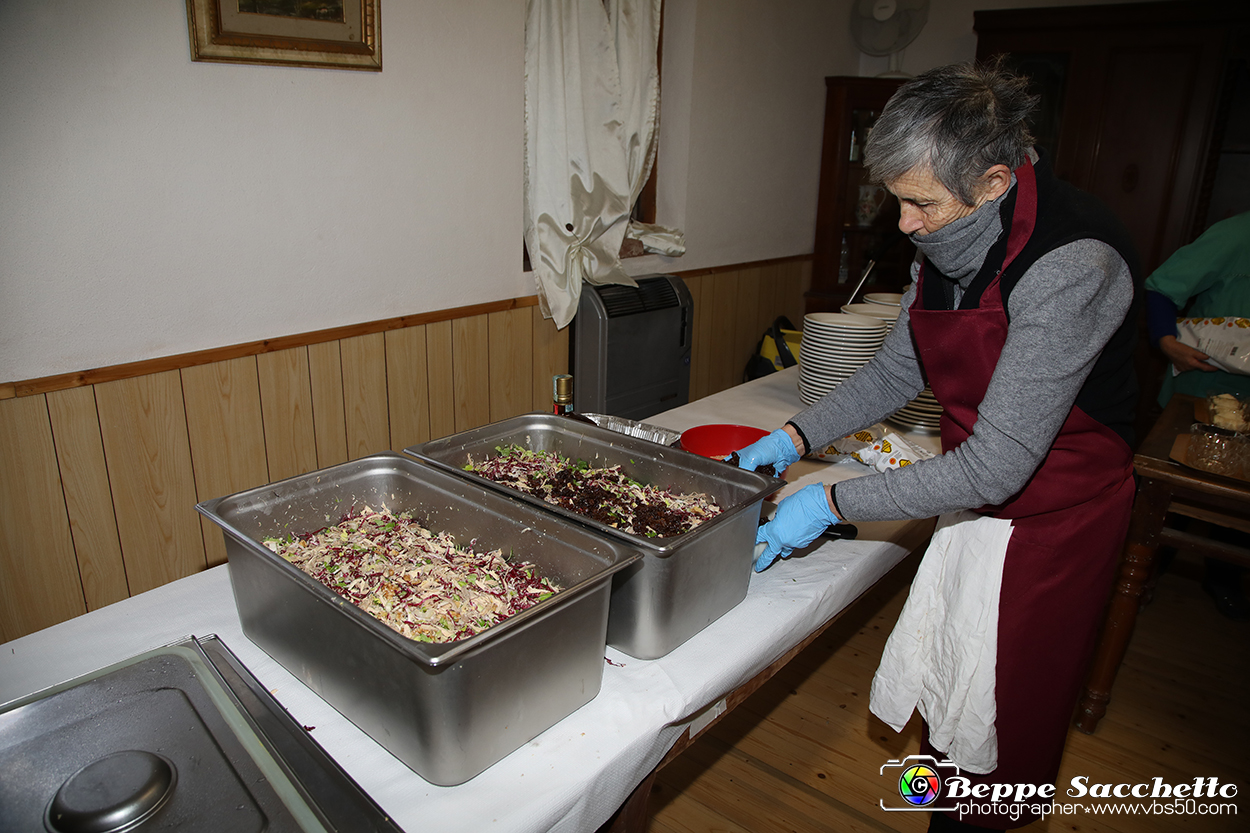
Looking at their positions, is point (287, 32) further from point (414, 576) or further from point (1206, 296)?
point (1206, 296)

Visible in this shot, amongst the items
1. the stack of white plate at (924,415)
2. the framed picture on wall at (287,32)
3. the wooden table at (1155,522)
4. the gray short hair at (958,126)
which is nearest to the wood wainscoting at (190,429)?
the framed picture on wall at (287,32)

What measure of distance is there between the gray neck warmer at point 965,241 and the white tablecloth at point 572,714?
0.58 metres

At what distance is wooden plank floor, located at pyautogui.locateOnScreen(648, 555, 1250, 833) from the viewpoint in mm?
1894

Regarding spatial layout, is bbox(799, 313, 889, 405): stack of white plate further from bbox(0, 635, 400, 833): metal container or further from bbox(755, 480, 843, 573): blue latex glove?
bbox(0, 635, 400, 833): metal container

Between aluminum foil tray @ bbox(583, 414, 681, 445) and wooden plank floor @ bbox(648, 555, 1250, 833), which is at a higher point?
aluminum foil tray @ bbox(583, 414, 681, 445)

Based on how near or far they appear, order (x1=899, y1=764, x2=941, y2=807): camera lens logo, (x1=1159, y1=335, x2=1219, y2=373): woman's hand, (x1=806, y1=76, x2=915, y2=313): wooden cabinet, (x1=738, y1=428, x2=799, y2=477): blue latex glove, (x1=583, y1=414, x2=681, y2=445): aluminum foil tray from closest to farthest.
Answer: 1. (x1=899, y1=764, x2=941, y2=807): camera lens logo
2. (x1=738, y1=428, x2=799, y2=477): blue latex glove
3. (x1=583, y1=414, x2=681, y2=445): aluminum foil tray
4. (x1=1159, y1=335, x2=1219, y2=373): woman's hand
5. (x1=806, y1=76, x2=915, y2=313): wooden cabinet

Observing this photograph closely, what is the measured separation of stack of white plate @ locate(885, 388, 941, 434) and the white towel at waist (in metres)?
0.73

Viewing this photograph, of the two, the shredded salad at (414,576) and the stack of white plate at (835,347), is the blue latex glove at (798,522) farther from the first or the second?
the stack of white plate at (835,347)

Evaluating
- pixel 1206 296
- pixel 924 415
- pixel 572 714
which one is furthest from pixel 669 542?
pixel 1206 296

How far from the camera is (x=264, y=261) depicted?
2.28m

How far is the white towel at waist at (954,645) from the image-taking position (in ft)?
4.36

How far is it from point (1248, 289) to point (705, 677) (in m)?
2.71

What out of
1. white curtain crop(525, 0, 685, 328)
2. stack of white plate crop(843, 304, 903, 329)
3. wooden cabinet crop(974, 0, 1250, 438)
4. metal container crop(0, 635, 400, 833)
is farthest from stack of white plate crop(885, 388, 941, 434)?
wooden cabinet crop(974, 0, 1250, 438)

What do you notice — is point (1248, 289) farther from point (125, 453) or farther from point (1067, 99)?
point (125, 453)
